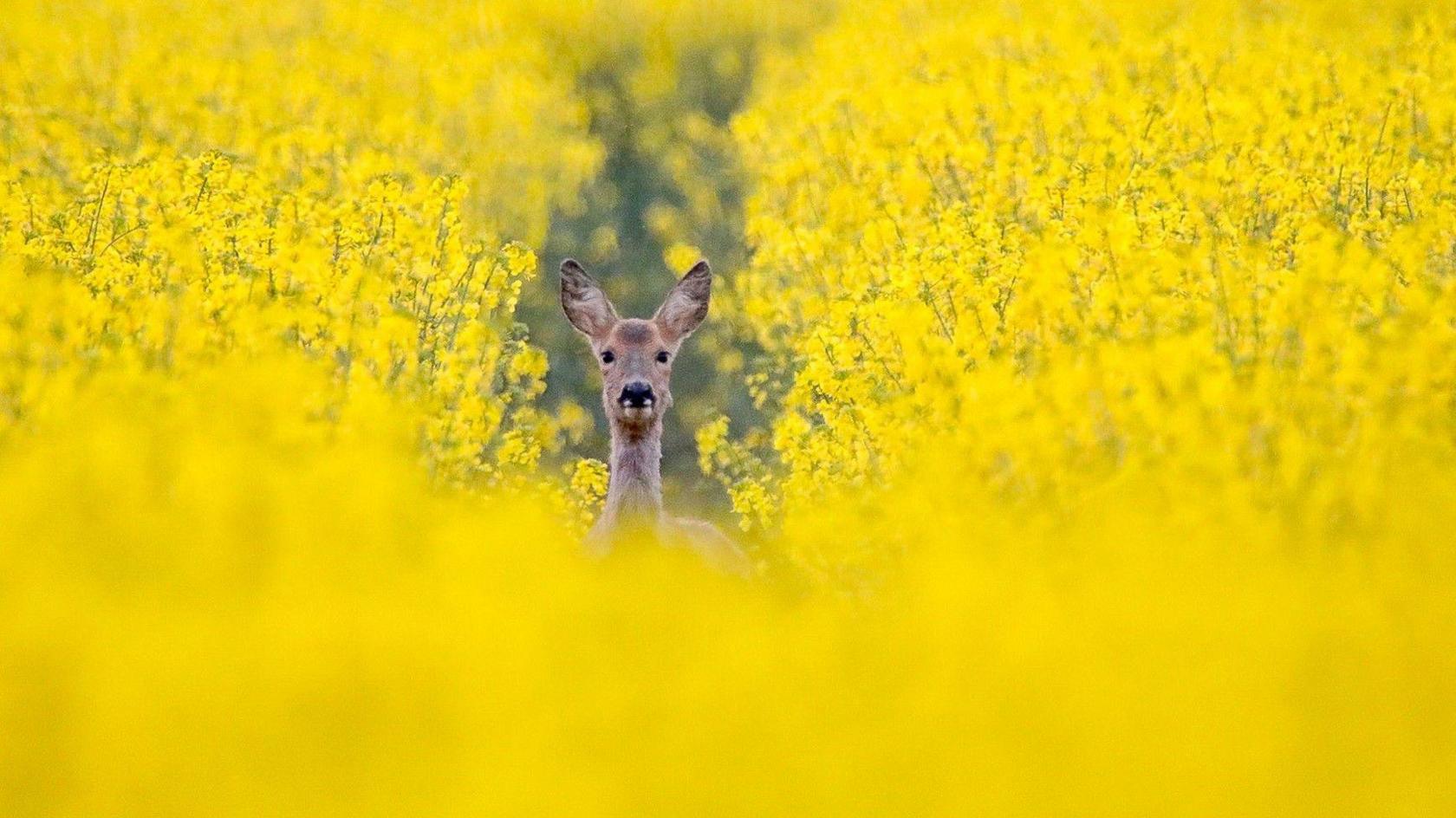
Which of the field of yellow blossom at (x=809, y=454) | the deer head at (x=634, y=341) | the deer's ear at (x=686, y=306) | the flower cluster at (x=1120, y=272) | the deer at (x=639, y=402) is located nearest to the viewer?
the field of yellow blossom at (x=809, y=454)

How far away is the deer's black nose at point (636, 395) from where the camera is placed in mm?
11859

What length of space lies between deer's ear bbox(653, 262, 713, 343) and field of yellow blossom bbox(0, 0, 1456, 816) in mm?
782

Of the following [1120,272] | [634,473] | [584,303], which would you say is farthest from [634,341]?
[1120,272]

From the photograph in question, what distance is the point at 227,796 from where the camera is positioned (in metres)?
4.30

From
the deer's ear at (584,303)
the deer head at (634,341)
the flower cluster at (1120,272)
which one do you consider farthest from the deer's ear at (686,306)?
the flower cluster at (1120,272)

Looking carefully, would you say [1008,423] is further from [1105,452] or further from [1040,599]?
[1040,599]

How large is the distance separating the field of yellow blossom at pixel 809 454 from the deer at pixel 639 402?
0.51 m

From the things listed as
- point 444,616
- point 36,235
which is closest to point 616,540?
point 36,235

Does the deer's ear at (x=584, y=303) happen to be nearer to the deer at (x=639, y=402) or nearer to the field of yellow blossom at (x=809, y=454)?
the deer at (x=639, y=402)

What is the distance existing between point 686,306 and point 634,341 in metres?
0.55

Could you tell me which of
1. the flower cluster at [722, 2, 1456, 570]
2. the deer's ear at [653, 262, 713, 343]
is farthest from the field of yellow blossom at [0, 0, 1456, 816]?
the deer's ear at [653, 262, 713, 343]

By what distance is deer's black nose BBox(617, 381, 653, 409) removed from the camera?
1186 cm

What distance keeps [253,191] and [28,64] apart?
9615mm

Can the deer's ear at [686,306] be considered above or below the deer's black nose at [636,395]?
above
